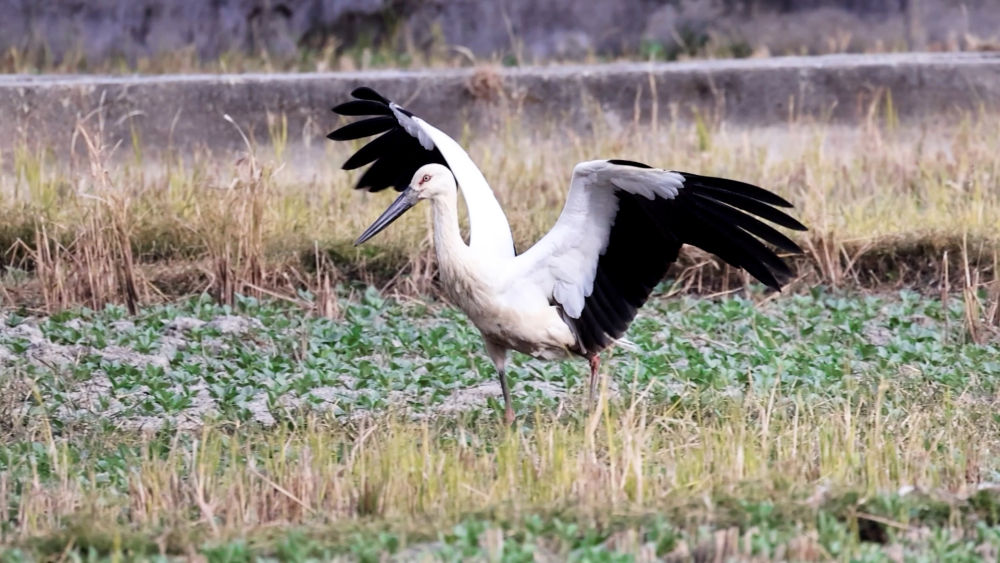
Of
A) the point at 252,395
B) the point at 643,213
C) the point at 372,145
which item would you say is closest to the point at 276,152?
the point at 372,145

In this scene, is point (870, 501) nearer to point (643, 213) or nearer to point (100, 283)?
point (643, 213)

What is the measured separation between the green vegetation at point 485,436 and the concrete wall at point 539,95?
236 cm

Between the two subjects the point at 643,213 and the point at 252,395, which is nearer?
the point at 643,213

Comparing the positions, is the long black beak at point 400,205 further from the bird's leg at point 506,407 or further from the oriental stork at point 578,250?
the bird's leg at point 506,407

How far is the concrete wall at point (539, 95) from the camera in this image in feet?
31.1

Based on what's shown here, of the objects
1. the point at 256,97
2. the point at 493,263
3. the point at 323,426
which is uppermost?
the point at 256,97

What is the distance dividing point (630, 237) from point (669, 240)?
0.18m

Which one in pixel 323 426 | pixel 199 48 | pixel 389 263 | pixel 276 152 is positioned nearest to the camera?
pixel 323 426

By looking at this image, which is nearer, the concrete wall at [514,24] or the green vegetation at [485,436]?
the green vegetation at [485,436]

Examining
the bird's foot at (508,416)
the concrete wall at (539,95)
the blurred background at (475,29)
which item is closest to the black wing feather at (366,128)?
the bird's foot at (508,416)

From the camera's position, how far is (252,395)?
5.96 meters

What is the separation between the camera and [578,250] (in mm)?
5680

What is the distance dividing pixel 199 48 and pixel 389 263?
4.70m

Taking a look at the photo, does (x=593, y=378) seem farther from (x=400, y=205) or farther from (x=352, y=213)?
(x=352, y=213)
